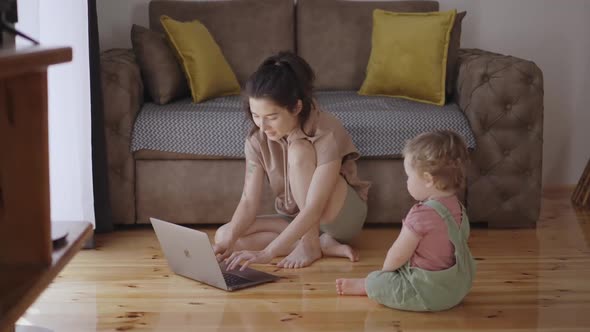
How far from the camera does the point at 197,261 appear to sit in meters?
2.56

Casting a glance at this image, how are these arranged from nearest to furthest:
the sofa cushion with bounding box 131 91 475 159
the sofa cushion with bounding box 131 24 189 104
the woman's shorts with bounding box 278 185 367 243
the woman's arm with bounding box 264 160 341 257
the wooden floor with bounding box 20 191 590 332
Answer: the wooden floor with bounding box 20 191 590 332 < the woman's arm with bounding box 264 160 341 257 < the woman's shorts with bounding box 278 185 367 243 < the sofa cushion with bounding box 131 91 475 159 < the sofa cushion with bounding box 131 24 189 104

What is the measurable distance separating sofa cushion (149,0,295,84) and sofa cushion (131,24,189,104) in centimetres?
36

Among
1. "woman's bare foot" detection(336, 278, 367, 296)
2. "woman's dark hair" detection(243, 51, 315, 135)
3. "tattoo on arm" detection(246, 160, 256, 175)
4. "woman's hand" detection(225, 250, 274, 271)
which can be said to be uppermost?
"woman's dark hair" detection(243, 51, 315, 135)

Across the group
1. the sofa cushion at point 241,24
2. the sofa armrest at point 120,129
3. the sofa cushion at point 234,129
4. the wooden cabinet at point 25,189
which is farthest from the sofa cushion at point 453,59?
the wooden cabinet at point 25,189

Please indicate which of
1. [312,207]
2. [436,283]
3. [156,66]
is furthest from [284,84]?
[156,66]

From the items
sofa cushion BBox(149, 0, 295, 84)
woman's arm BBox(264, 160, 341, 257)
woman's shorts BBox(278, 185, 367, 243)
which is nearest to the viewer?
woman's arm BBox(264, 160, 341, 257)

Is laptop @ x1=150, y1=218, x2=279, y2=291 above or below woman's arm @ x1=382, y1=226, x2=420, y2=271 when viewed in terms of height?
below

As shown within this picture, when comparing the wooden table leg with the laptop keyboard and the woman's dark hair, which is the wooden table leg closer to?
the woman's dark hair

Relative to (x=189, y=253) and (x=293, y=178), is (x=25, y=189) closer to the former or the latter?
(x=189, y=253)

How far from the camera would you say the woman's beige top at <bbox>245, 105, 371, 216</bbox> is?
278 cm

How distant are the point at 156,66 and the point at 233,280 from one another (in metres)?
1.15

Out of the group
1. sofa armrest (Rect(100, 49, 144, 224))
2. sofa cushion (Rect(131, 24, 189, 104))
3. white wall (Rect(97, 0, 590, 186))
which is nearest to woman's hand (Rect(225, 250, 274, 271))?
sofa armrest (Rect(100, 49, 144, 224))

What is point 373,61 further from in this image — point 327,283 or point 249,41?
point 327,283

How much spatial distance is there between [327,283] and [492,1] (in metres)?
1.94
